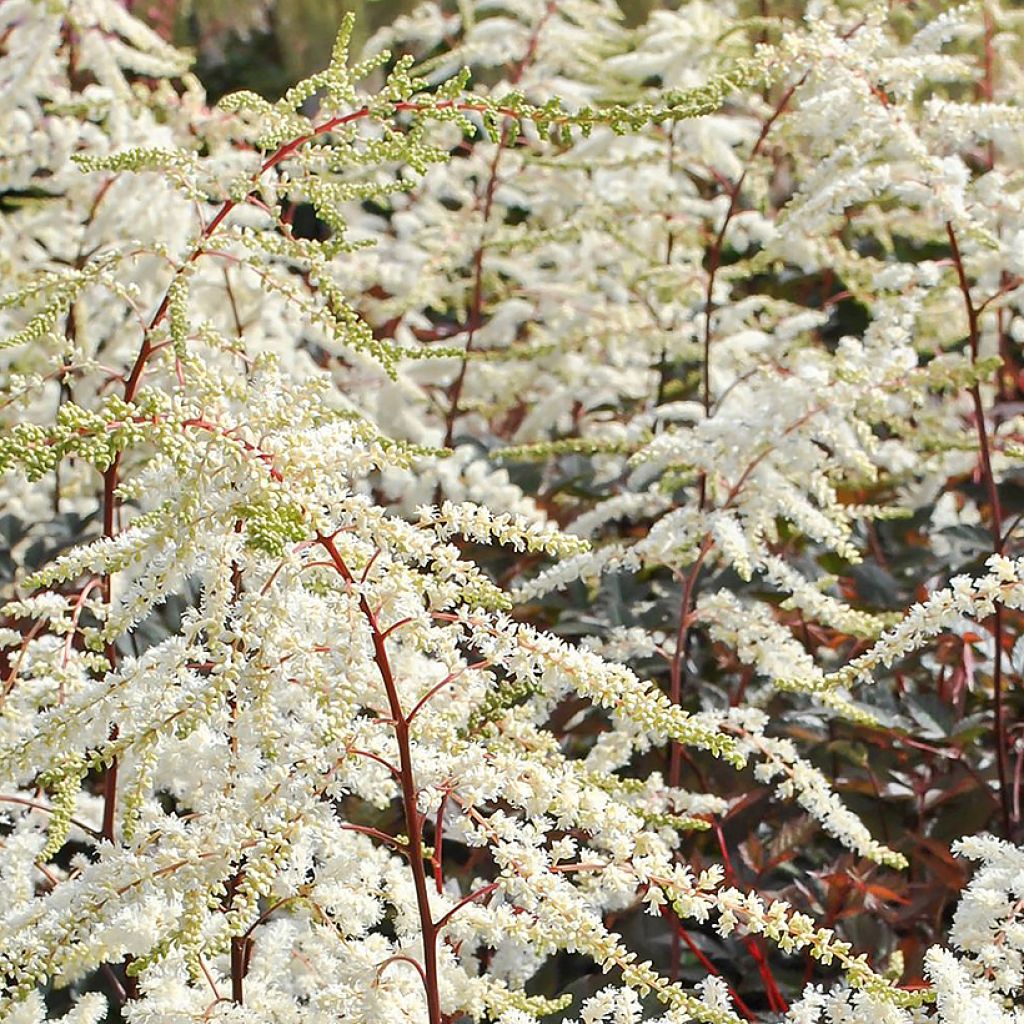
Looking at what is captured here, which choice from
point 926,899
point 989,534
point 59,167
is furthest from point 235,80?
point 926,899

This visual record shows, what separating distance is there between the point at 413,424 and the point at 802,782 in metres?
1.60

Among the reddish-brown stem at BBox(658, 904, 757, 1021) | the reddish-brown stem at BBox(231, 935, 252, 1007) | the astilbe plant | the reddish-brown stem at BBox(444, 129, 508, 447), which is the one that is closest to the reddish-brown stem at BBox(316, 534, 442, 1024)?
the astilbe plant

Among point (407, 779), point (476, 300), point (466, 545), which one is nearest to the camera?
point (407, 779)

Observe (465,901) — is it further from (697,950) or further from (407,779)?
(697,950)

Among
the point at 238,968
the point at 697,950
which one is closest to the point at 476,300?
the point at 697,950

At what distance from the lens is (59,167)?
2.94 metres

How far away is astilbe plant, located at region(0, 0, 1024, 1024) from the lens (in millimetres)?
1261

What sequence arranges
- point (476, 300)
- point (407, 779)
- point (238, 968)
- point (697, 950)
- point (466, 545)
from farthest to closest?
1. point (476, 300)
2. point (466, 545)
3. point (697, 950)
4. point (238, 968)
5. point (407, 779)

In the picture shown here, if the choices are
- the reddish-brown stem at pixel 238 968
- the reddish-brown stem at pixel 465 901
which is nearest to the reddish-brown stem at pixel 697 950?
the reddish-brown stem at pixel 465 901

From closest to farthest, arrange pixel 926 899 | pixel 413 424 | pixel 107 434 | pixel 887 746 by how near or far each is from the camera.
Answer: pixel 107 434 < pixel 926 899 < pixel 887 746 < pixel 413 424

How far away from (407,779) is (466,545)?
1.42 m

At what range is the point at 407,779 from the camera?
126 cm

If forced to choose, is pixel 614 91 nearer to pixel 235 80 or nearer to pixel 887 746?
pixel 887 746

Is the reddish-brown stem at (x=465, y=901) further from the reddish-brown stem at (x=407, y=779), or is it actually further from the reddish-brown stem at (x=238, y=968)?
the reddish-brown stem at (x=238, y=968)
